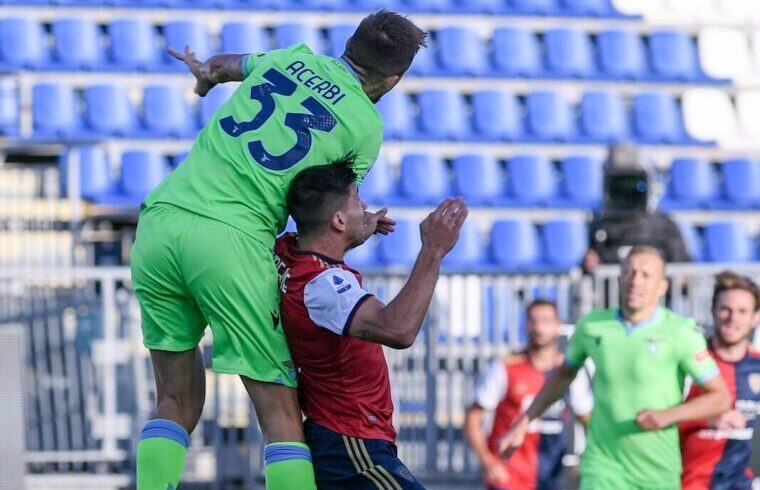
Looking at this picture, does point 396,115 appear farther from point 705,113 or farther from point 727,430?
point 727,430

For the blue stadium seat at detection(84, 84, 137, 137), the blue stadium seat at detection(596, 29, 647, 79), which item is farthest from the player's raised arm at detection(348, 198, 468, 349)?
the blue stadium seat at detection(596, 29, 647, 79)

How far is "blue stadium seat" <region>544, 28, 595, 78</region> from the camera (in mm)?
15094

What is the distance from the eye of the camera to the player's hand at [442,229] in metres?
4.46

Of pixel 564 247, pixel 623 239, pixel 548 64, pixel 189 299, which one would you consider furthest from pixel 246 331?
pixel 548 64

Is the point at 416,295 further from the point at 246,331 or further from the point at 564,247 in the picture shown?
the point at 564,247

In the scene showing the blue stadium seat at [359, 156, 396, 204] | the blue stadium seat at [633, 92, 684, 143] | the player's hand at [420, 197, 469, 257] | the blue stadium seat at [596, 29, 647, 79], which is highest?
the blue stadium seat at [596, 29, 647, 79]

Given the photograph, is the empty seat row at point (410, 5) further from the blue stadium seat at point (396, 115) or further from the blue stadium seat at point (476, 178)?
the blue stadium seat at point (476, 178)

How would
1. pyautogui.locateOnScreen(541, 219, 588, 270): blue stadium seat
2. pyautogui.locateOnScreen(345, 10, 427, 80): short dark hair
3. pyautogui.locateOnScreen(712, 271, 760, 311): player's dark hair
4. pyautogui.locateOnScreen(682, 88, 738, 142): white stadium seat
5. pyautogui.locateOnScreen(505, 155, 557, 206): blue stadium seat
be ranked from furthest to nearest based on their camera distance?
pyautogui.locateOnScreen(682, 88, 738, 142): white stadium seat
pyautogui.locateOnScreen(505, 155, 557, 206): blue stadium seat
pyautogui.locateOnScreen(541, 219, 588, 270): blue stadium seat
pyautogui.locateOnScreen(712, 271, 760, 311): player's dark hair
pyautogui.locateOnScreen(345, 10, 427, 80): short dark hair

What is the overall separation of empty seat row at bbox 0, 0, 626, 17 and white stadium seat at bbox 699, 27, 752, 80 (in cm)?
100

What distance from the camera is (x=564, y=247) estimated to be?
1373 centimetres

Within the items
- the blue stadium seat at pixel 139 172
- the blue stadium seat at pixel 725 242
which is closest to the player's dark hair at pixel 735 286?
the blue stadium seat at pixel 725 242

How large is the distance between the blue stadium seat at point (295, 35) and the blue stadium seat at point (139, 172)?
75.3 inches

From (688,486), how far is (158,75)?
840 centimetres

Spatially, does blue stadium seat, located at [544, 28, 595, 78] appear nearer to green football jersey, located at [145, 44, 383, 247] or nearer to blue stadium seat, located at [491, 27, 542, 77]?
blue stadium seat, located at [491, 27, 542, 77]
